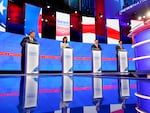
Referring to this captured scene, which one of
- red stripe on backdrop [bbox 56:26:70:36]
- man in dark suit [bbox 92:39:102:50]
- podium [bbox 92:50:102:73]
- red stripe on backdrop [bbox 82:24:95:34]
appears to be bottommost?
podium [bbox 92:50:102:73]

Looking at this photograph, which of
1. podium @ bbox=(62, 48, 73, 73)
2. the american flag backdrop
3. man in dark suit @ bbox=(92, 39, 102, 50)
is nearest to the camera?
the american flag backdrop

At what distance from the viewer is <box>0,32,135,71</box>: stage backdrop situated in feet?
22.8

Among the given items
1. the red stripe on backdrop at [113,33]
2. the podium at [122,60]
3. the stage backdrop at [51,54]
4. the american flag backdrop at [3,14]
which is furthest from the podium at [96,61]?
the american flag backdrop at [3,14]

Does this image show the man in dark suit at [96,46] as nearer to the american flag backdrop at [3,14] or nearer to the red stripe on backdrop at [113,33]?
the red stripe on backdrop at [113,33]

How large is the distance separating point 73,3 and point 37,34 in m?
2.92

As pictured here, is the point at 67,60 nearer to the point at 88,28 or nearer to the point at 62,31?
the point at 62,31

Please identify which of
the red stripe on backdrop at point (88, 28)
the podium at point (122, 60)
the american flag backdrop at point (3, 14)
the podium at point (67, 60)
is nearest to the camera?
the american flag backdrop at point (3, 14)

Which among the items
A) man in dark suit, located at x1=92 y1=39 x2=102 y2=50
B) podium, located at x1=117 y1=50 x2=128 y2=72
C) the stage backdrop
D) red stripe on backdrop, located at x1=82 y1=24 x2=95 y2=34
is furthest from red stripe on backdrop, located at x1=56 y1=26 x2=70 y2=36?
podium, located at x1=117 y1=50 x2=128 y2=72

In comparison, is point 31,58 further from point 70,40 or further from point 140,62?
point 140,62

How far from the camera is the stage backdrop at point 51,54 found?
22.8 feet

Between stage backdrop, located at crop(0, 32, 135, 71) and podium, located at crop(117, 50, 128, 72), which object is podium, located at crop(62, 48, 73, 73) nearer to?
stage backdrop, located at crop(0, 32, 135, 71)

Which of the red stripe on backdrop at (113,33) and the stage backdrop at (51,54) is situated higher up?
the red stripe on backdrop at (113,33)

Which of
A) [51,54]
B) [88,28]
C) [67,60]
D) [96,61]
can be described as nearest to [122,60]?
[96,61]

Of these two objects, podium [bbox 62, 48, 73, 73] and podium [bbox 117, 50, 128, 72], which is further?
podium [bbox 117, 50, 128, 72]
